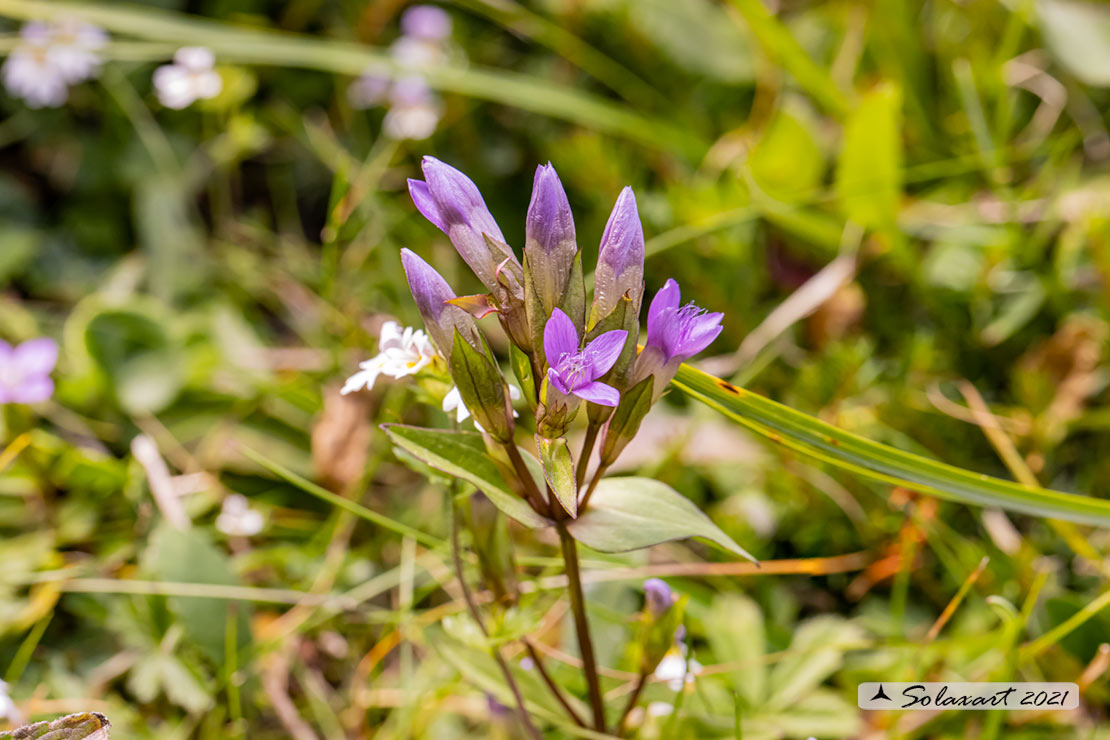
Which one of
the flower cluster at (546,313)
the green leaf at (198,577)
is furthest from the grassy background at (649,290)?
the flower cluster at (546,313)

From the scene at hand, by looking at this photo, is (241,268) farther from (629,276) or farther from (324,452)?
(629,276)

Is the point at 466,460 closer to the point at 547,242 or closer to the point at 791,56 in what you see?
the point at 547,242

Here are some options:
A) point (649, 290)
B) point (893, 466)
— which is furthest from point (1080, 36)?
point (893, 466)

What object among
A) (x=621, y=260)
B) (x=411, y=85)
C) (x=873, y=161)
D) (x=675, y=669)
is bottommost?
(x=675, y=669)

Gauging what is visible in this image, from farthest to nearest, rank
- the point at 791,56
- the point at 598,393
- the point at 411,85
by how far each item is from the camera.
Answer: the point at 411,85 < the point at 791,56 < the point at 598,393

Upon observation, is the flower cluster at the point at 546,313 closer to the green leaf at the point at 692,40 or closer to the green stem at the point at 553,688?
the green stem at the point at 553,688

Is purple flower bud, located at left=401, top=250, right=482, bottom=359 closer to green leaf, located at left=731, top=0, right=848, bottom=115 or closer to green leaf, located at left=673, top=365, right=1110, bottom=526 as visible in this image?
green leaf, located at left=673, top=365, right=1110, bottom=526

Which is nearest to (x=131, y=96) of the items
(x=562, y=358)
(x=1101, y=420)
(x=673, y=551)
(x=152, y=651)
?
(x=152, y=651)
